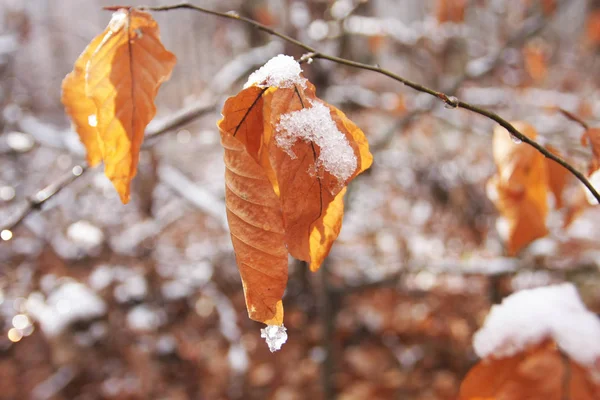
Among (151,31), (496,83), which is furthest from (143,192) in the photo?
(496,83)

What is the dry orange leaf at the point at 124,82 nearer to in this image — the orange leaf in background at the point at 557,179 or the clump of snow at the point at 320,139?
the clump of snow at the point at 320,139

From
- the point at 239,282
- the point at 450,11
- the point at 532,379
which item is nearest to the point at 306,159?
the point at 532,379

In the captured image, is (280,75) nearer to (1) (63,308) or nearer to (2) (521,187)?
(2) (521,187)

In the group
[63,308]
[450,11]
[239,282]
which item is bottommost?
[239,282]

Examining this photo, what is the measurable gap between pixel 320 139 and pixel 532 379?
57 cm

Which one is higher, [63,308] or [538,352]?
[538,352]

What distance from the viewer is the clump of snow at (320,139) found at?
50cm

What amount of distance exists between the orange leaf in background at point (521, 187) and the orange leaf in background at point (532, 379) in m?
0.36

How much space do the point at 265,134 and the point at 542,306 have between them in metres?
0.67

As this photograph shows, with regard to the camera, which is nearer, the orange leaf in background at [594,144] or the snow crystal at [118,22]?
the snow crystal at [118,22]

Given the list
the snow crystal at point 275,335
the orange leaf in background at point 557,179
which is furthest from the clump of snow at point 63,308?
the orange leaf in background at point 557,179

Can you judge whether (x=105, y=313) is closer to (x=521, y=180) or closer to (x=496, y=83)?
(x=521, y=180)

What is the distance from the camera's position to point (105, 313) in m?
2.63

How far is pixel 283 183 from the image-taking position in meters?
0.51
